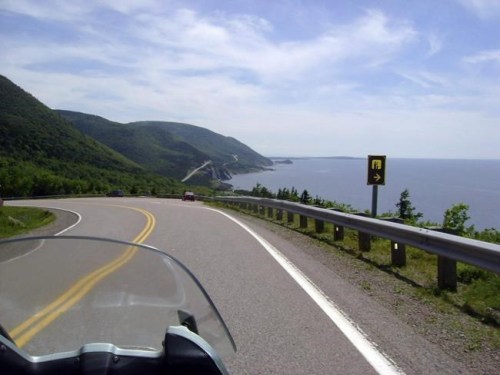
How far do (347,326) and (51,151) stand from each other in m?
130

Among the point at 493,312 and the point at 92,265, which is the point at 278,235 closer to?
the point at 493,312

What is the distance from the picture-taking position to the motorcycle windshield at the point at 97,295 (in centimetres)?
320

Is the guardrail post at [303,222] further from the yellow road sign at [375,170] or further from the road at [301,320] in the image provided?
the road at [301,320]

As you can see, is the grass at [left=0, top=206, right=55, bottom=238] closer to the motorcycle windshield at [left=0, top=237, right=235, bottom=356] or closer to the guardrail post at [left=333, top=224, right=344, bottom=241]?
the guardrail post at [left=333, top=224, right=344, bottom=241]

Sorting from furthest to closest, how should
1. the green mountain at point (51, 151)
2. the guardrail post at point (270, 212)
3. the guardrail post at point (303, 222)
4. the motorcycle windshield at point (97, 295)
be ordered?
the green mountain at point (51, 151)
the guardrail post at point (270, 212)
the guardrail post at point (303, 222)
the motorcycle windshield at point (97, 295)

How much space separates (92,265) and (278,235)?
43.1 feet

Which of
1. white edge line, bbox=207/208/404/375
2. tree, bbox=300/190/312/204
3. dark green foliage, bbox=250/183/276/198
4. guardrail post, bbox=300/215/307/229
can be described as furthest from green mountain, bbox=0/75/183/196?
white edge line, bbox=207/208/404/375

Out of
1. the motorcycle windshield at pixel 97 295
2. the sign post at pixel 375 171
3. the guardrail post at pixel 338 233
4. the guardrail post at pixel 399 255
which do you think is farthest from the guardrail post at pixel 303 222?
the motorcycle windshield at pixel 97 295

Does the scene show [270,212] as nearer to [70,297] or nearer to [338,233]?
[338,233]

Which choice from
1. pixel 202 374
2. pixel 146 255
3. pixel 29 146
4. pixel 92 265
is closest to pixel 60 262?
pixel 92 265

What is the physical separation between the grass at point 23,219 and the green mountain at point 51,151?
59.3 metres

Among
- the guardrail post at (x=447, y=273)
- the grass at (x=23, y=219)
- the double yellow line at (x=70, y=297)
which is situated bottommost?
the grass at (x=23, y=219)

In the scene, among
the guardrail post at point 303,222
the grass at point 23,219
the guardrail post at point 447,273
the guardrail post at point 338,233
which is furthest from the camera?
the grass at point 23,219

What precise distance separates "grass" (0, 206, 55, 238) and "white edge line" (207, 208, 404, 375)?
497 inches
